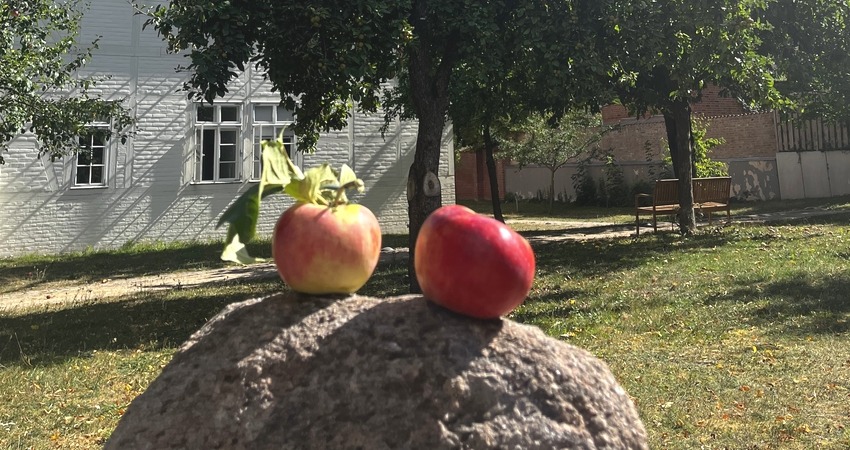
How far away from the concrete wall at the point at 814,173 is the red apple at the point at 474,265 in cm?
2586

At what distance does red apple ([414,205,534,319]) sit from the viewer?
6.31 ft

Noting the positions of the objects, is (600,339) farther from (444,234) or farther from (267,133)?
(267,133)

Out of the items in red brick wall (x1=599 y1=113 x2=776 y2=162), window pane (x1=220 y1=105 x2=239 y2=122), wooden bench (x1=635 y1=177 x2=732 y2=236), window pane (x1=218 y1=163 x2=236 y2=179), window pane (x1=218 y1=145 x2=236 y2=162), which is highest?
red brick wall (x1=599 y1=113 x2=776 y2=162)

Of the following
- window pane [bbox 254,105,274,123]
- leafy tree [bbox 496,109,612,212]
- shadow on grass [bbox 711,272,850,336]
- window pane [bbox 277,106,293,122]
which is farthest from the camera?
leafy tree [bbox 496,109,612,212]

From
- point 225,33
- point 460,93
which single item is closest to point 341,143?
point 460,93

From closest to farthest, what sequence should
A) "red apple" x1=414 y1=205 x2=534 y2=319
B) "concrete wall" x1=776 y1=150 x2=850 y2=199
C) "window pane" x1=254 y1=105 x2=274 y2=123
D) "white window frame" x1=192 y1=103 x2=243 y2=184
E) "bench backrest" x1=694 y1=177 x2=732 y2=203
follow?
"red apple" x1=414 y1=205 x2=534 y2=319
"bench backrest" x1=694 y1=177 x2=732 y2=203
"white window frame" x1=192 y1=103 x2=243 y2=184
"window pane" x1=254 y1=105 x2=274 y2=123
"concrete wall" x1=776 y1=150 x2=850 y2=199

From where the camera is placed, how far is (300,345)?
1917 millimetres

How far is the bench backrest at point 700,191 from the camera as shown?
15.0m

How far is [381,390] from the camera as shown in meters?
1.80

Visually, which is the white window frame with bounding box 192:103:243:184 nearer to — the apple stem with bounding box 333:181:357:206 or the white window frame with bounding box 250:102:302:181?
the white window frame with bounding box 250:102:302:181

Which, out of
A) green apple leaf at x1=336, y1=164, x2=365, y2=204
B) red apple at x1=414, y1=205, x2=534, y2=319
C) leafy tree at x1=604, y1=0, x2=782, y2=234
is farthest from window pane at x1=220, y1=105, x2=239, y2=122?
red apple at x1=414, y1=205, x2=534, y2=319

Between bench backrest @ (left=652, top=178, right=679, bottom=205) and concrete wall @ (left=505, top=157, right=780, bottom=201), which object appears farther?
concrete wall @ (left=505, top=157, right=780, bottom=201)

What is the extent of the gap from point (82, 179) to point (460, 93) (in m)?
9.46

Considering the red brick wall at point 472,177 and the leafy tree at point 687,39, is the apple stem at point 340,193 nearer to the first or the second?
the leafy tree at point 687,39
